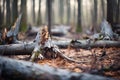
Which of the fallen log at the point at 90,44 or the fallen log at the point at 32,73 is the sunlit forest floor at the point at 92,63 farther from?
the fallen log at the point at 32,73

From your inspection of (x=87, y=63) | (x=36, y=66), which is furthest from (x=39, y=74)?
(x=87, y=63)

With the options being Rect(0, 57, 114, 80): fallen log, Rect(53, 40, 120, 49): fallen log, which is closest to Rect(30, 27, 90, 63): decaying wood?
Rect(53, 40, 120, 49): fallen log

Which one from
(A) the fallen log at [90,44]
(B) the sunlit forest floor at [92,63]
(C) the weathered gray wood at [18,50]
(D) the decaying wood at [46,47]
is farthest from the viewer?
(A) the fallen log at [90,44]

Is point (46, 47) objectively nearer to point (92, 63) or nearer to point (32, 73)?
point (92, 63)

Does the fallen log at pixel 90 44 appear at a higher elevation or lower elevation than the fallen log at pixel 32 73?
higher

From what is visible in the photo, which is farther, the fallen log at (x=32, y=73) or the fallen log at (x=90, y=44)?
the fallen log at (x=90, y=44)

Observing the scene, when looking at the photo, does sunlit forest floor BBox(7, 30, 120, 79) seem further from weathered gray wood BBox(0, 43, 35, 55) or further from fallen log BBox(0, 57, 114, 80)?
fallen log BBox(0, 57, 114, 80)

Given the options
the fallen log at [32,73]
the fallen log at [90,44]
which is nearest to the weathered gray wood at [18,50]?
the fallen log at [90,44]

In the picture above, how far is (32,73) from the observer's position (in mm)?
4254

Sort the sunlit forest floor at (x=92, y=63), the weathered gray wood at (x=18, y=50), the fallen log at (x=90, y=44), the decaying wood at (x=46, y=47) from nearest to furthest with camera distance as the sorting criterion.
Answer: the sunlit forest floor at (x=92, y=63) < the decaying wood at (x=46, y=47) < the weathered gray wood at (x=18, y=50) < the fallen log at (x=90, y=44)

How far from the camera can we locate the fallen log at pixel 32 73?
4014mm

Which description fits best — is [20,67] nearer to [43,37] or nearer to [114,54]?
[43,37]

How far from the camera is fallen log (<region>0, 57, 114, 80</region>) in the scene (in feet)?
13.2

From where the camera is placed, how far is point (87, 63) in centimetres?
579
